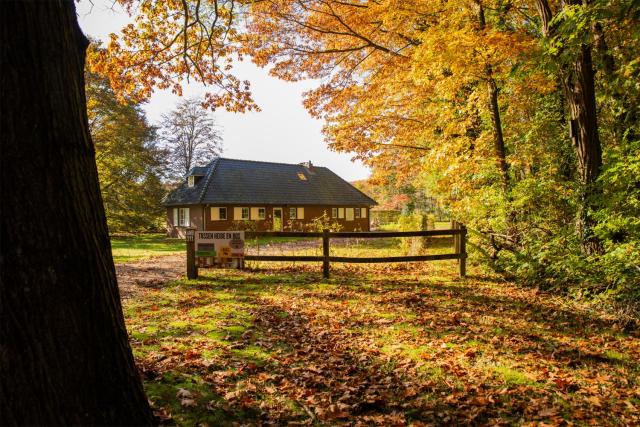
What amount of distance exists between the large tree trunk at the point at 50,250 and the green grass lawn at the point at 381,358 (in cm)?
113

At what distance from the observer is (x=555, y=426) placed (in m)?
3.25

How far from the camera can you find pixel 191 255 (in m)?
10.2

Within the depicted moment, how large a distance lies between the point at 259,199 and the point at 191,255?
21685 millimetres

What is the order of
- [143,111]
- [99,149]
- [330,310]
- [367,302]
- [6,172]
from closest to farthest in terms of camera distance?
[6,172] → [330,310] → [367,302] → [99,149] → [143,111]

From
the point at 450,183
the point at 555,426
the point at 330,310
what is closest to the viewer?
the point at 555,426

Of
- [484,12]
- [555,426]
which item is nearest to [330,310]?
[555,426]

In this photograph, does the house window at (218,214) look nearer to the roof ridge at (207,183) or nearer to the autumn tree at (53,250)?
the roof ridge at (207,183)

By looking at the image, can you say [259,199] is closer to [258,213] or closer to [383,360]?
[258,213]

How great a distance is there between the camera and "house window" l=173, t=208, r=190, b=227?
31672mm

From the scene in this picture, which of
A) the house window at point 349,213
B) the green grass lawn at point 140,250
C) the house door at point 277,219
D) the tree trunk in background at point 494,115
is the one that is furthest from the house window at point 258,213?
the tree trunk in background at point 494,115

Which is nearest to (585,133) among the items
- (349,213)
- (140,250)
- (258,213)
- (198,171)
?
(140,250)

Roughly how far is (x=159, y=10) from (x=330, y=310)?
7174mm

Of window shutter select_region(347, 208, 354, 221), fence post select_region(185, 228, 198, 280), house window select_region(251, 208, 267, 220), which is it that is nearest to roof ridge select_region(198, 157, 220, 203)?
house window select_region(251, 208, 267, 220)

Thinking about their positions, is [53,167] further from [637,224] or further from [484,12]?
[484,12]
